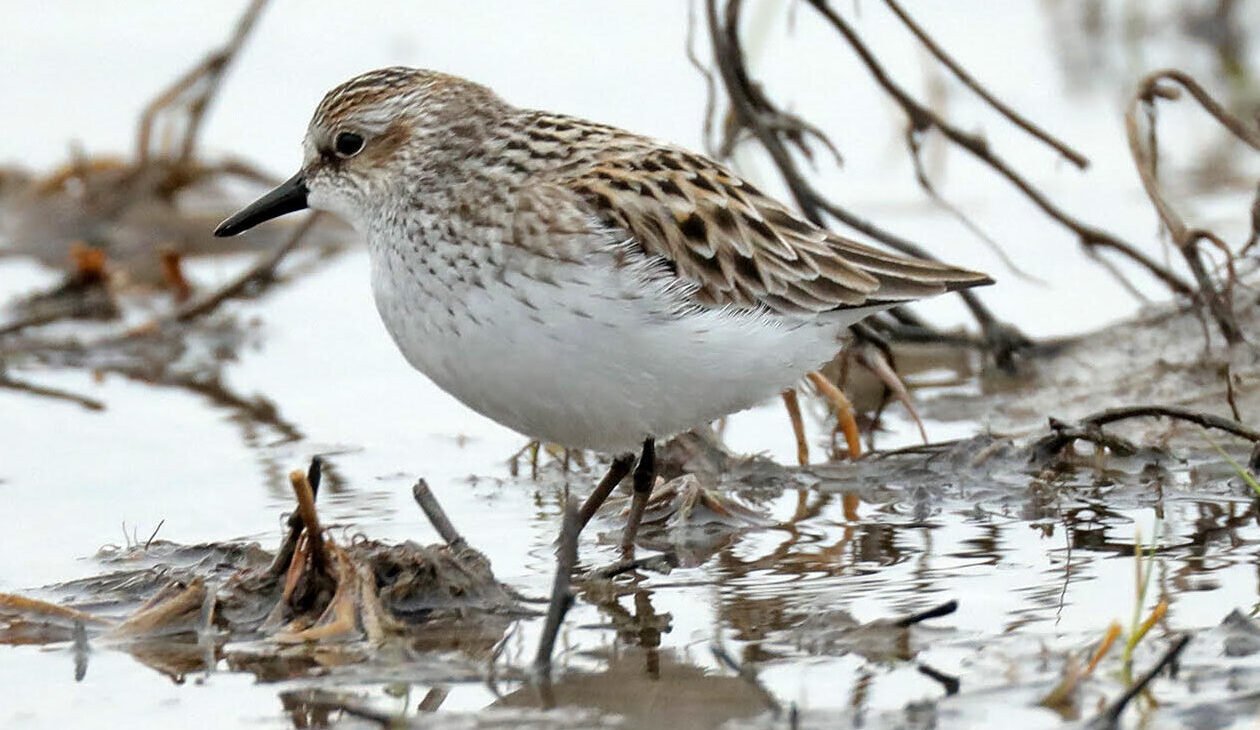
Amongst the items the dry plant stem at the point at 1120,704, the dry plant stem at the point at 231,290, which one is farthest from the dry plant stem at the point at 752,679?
the dry plant stem at the point at 231,290

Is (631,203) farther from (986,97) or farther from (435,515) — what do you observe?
(986,97)

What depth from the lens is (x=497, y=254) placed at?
14.9ft

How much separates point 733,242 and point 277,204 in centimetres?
139

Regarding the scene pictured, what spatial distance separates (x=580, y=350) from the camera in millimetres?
4410

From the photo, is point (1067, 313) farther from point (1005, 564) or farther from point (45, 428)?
point (45, 428)

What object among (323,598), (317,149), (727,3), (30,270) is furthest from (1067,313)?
(30,270)

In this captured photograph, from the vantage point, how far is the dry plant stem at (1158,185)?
5.98m

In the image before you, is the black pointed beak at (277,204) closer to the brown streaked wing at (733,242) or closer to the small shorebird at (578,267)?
the small shorebird at (578,267)

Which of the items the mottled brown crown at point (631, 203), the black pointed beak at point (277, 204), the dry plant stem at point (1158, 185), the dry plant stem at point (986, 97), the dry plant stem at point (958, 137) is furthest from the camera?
the dry plant stem at point (958, 137)

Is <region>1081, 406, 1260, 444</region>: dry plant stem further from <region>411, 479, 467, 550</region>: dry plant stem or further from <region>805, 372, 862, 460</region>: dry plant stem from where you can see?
<region>411, 479, 467, 550</region>: dry plant stem

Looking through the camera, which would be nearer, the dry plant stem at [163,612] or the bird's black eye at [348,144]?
the dry plant stem at [163,612]

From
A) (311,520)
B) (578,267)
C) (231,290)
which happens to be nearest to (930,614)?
(578,267)

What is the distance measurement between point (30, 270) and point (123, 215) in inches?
24.3

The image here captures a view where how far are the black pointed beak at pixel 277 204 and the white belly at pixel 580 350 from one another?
2.35 ft
